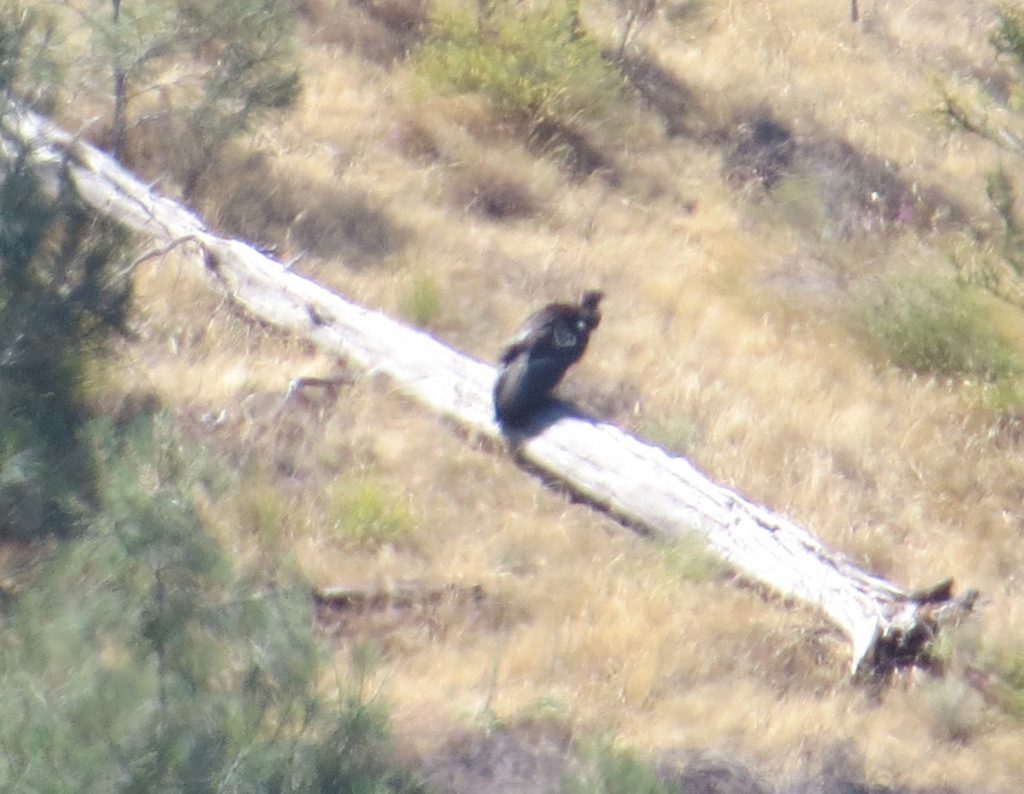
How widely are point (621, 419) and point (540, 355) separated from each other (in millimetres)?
1187

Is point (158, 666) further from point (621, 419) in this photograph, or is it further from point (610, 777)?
point (621, 419)

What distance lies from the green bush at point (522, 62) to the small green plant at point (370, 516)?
22.6 feet

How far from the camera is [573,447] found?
27.1 feet

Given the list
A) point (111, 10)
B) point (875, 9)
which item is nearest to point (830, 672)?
point (111, 10)

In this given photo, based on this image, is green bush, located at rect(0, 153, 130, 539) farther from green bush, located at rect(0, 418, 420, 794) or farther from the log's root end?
the log's root end

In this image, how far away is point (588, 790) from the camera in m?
5.11

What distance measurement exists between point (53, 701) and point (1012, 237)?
7.52 meters

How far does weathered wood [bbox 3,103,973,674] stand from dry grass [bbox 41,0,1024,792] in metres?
0.15

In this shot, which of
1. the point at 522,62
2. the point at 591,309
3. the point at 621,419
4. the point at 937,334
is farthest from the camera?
the point at 522,62

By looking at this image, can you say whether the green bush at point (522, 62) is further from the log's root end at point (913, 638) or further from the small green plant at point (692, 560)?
the log's root end at point (913, 638)

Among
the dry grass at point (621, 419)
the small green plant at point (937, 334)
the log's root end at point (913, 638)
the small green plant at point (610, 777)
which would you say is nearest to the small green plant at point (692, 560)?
the dry grass at point (621, 419)

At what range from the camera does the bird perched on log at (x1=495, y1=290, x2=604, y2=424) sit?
8367mm

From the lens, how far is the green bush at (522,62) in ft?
46.1

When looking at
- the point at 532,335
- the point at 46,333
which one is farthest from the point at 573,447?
the point at 46,333
